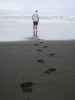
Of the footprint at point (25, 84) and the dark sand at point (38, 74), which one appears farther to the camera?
the footprint at point (25, 84)

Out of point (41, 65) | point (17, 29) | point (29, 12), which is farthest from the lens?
point (29, 12)

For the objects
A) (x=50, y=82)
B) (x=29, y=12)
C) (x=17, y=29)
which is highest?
(x=29, y=12)

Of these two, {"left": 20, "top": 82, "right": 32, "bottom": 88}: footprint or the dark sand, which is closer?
the dark sand

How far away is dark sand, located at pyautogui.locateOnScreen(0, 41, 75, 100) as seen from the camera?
47.3 inches

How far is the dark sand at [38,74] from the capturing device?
1202mm

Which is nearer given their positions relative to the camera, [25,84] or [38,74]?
[25,84]

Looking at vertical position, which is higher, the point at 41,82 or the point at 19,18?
the point at 19,18

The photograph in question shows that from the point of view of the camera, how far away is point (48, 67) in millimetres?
1713

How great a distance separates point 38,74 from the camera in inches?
60.4

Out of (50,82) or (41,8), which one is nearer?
(50,82)

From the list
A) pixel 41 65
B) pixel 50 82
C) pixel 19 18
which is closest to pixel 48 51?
pixel 41 65

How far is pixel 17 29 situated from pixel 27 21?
16.9 inches

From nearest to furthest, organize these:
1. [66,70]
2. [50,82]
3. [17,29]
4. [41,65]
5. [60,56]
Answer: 1. [50,82]
2. [66,70]
3. [41,65]
4. [60,56]
5. [17,29]

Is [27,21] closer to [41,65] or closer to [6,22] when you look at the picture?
[6,22]
